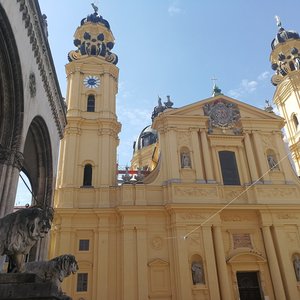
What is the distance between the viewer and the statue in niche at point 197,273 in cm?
1881

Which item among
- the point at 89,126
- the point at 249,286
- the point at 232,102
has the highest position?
the point at 232,102

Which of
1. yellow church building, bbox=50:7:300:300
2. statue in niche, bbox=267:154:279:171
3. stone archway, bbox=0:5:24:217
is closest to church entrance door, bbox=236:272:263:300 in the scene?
yellow church building, bbox=50:7:300:300

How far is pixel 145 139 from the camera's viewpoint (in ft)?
131

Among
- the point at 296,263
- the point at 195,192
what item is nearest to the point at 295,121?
the point at 195,192

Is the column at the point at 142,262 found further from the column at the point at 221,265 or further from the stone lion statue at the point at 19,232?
the stone lion statue at the point at 19,232

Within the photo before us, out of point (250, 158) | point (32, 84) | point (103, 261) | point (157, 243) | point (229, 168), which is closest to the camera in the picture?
point (32, 84)

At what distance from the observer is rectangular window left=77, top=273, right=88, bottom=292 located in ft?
60.9

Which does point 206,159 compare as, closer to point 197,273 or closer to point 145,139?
point 197,273

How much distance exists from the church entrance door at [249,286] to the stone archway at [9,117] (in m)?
15.4

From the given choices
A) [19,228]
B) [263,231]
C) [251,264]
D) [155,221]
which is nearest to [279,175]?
[263,231]

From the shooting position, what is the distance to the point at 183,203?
66.5ft

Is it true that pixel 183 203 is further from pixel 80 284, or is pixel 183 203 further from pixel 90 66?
pixel 90 66

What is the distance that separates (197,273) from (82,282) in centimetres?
624

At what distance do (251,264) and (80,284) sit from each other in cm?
962
